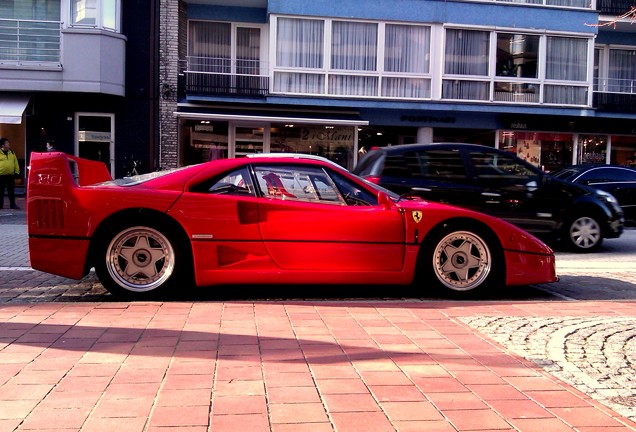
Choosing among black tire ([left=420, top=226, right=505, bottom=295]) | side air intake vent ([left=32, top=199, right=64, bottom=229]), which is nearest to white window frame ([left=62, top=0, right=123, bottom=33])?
side air intake vent ([left=32, top=199, right=64, bottom=229])

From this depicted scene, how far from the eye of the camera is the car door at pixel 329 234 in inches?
244

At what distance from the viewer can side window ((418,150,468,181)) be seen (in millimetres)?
10102

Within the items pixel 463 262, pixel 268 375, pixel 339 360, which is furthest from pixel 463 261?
pixel 268 375

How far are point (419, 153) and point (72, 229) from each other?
18.2ft

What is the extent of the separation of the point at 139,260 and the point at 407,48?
1701 centimetres

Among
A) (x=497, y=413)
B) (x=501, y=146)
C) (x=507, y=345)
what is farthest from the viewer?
(x=501, y=146)

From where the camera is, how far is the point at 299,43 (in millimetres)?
21188

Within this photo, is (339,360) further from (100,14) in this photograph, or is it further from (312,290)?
(100,14)

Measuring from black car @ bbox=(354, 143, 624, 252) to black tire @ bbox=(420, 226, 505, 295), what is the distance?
334 centimetres

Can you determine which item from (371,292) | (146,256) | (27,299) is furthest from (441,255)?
(27,299)

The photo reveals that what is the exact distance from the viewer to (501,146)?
909 inches

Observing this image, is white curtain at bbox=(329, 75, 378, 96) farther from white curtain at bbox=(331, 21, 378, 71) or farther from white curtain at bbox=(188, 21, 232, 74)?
white curtain at bbox=(188, 21, 232, 74)

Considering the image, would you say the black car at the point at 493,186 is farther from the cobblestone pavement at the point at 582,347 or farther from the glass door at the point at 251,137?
the glass door at the point at 251,137

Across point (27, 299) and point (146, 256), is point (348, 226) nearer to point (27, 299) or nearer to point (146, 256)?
point (146, 256)
